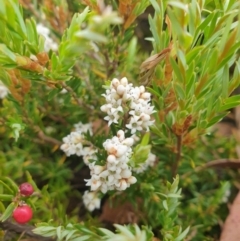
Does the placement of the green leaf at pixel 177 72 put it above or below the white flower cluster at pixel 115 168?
above

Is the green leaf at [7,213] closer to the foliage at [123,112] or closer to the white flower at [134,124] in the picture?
the foliage at [123,112]

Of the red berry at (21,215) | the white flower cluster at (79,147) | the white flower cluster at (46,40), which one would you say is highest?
the white flower cluster at (46,40)

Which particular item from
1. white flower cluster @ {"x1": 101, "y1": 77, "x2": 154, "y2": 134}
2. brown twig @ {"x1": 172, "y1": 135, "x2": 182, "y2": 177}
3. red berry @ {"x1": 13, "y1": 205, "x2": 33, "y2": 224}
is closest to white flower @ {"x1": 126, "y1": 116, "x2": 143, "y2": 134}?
white flower cluster @ {"x1": 101, "y1": 77, "x2": 154, "y2": 134}

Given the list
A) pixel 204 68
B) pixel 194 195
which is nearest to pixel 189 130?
pixel 204 68

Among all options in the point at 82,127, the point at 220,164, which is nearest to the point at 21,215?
the point at 82,127

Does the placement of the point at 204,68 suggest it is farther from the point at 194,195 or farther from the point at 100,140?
the point at 194,195

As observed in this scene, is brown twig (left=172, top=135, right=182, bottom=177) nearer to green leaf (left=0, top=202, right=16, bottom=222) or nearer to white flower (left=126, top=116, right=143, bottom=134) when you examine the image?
white flower (left=126, top=116, right=143, bottom=134)

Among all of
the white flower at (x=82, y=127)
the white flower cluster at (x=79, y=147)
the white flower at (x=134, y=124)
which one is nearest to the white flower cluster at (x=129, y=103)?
the white flower at (x=134, y=124)
